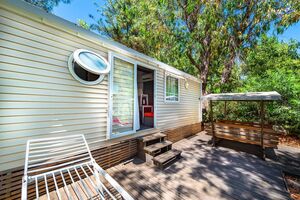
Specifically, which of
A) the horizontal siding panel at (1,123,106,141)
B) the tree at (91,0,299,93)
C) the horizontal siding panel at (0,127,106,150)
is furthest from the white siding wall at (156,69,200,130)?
the horizontal siding panel at (1,123,106,141)

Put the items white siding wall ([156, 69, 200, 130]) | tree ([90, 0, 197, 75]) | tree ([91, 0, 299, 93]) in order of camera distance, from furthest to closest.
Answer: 1. tree ([90, 0, 197, 75])
2. tree ([91, 0, 299, 93])
3. white siding wall ([156, 69, 200, 130])

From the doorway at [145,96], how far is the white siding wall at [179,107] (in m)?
0.51

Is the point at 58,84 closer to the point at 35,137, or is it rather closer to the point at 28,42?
the point at 28,42

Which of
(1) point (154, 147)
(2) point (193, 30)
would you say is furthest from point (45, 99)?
(2) point (193, 30)

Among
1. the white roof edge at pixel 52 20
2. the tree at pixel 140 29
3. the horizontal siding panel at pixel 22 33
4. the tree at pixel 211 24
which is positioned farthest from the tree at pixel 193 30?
the horizontal siding panel at pixel 22 33

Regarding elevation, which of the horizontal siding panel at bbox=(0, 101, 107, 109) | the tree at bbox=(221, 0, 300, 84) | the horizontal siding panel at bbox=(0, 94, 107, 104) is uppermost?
the tree at bbox=(221, 0, 300, 84)

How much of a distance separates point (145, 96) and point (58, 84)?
3.78m

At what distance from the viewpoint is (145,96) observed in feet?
19.1

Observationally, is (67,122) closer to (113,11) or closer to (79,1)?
(79,1)

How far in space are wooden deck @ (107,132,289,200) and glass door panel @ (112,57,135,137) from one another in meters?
0.89

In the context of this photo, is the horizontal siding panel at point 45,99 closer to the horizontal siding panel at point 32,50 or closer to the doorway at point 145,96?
the horizontal siding panel at point 32,50

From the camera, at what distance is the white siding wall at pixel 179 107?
14.7 feet

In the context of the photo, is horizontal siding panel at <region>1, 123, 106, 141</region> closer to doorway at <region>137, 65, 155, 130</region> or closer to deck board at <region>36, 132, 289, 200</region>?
deck board at <region>36, 132, 289, 200</region>

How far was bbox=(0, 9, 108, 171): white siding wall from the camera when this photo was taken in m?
1.83
